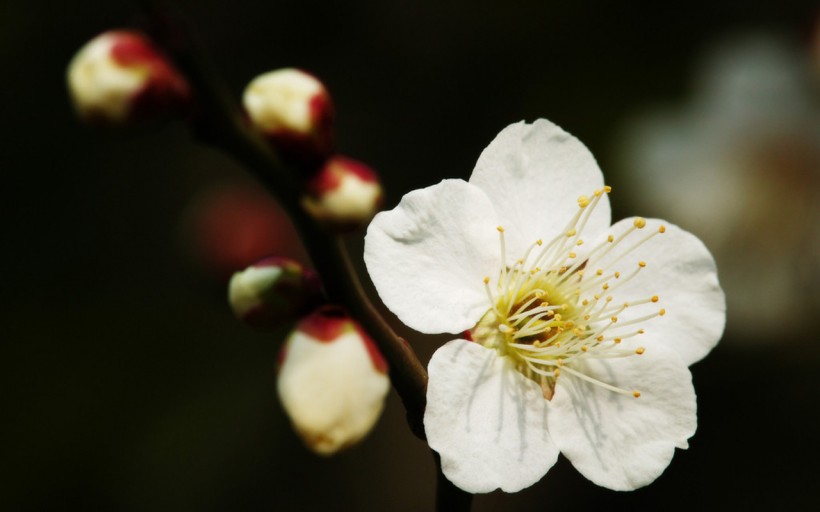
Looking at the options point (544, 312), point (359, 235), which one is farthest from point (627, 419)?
point (359, 235)

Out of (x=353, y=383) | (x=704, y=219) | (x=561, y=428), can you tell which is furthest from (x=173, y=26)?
(x=704, y=219)

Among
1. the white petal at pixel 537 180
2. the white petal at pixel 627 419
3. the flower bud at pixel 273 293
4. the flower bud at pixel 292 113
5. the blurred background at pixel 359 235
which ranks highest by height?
the flower bud at pixel 292 113

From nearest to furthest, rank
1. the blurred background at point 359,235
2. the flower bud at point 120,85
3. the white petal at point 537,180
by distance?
the flower bud at point 120,85
the white petal at point 537,180
the blurred background at point 359,235

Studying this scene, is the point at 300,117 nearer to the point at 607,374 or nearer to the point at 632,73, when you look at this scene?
the point at 607,374

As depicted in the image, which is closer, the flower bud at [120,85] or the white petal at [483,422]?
the flower bud at [120,85]

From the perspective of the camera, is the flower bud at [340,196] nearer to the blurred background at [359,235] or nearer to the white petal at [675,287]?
the white petal at [675,287]

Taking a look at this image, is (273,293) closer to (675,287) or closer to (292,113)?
(292,113)

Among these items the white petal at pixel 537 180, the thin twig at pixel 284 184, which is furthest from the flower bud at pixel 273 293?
the white petal at pixel 537 180
